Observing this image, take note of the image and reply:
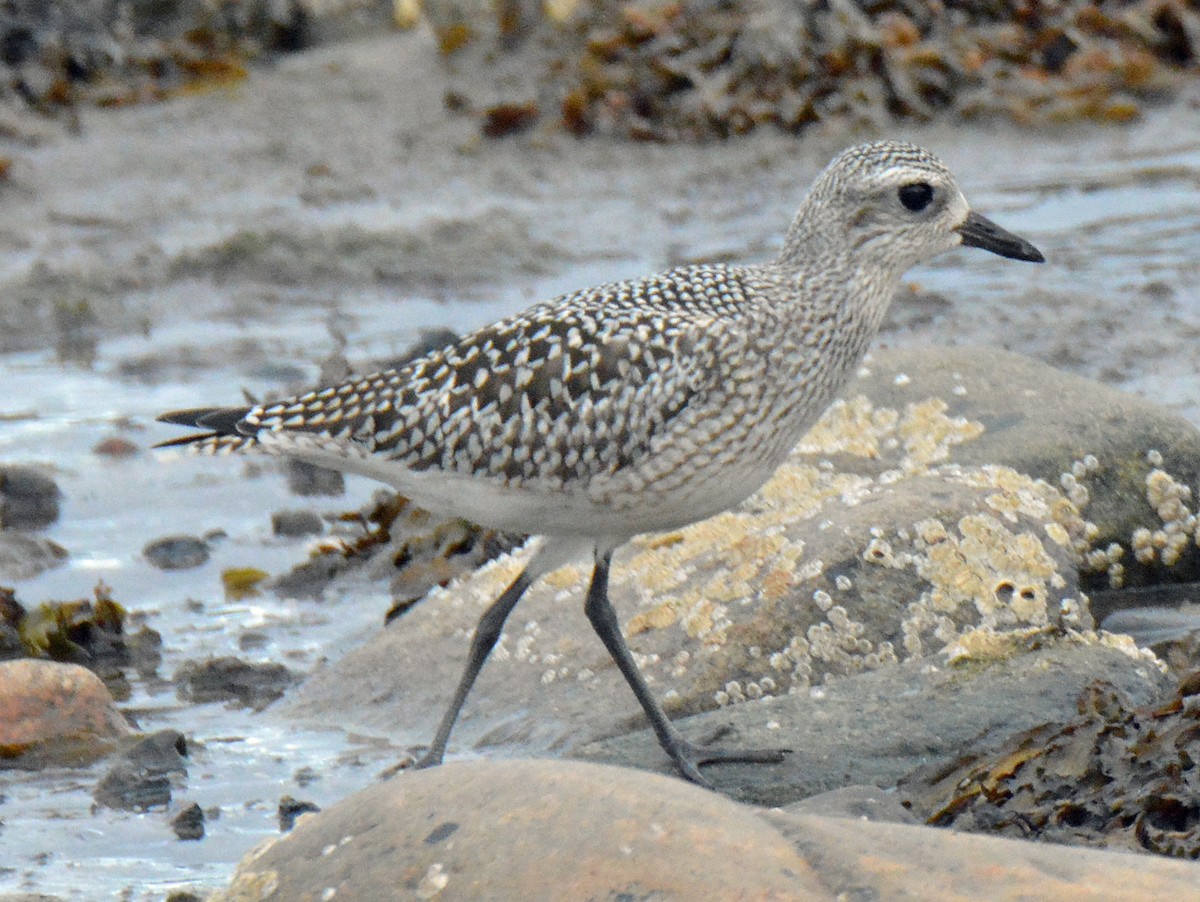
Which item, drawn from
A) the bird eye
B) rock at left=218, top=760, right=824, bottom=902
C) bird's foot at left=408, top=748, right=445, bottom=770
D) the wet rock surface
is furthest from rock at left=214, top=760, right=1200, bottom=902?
the bird eye

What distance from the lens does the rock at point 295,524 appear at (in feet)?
25.6

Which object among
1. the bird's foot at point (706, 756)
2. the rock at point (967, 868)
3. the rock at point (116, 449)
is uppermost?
the rock at point (967, 868)

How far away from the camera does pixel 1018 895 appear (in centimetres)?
318

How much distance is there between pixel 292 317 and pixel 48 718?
4997 millimetres

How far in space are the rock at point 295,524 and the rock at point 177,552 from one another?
32 centimetres

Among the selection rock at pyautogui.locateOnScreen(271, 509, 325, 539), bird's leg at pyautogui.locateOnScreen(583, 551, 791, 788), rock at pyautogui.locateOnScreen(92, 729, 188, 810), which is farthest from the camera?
rock at pyautogui.locateOnScreen(271, 509, 325, 539)

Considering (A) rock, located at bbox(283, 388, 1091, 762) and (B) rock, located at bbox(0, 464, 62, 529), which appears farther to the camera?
(B) rock, located at bbox(0, 464, 62, 529)

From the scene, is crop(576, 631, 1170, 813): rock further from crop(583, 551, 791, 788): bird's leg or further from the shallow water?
the shallow water

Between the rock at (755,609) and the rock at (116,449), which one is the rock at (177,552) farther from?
the rock at (755,609)

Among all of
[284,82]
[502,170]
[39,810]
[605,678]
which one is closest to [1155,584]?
[605,678]

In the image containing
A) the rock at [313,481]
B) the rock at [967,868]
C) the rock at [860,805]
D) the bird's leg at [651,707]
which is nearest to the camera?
the rock at [967,868]

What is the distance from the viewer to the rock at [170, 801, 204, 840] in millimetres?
5133

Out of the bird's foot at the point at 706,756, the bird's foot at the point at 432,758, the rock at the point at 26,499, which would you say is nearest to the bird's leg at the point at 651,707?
the bird's foot at the point at 706,756

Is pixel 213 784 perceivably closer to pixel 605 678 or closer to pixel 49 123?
pixel 605 678
